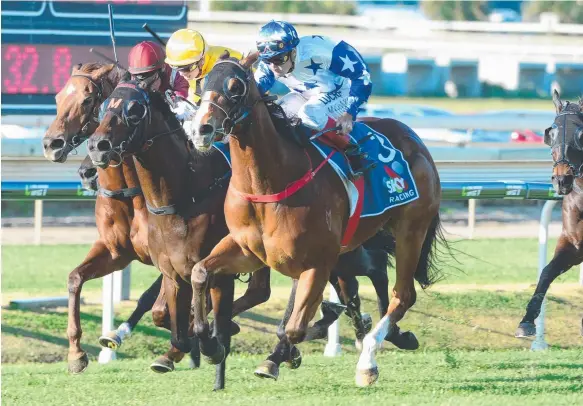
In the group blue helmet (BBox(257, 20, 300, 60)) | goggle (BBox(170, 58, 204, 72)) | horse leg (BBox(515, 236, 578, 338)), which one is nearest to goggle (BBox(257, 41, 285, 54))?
blue helmet (BBox(257, 20, 300, 60))

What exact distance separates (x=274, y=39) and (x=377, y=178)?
1.11 m

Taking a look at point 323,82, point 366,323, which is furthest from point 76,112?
point 366,323

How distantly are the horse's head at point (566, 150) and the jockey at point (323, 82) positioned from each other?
1.41m

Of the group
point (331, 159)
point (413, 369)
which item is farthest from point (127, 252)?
point (413, 369)

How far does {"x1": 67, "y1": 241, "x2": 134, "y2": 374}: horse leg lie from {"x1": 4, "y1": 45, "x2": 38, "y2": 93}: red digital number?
4209 mm

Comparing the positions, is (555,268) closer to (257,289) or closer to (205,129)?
(257,289)

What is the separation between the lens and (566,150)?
7.23 metres

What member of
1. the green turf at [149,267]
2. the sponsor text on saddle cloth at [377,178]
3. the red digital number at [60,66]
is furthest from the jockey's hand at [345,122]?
the red digital number at [60,66]

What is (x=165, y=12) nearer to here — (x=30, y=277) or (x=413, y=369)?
(x=30, y=277)

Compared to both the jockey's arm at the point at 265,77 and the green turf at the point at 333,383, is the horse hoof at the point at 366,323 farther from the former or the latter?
the jockey's arm at the point at 265,77

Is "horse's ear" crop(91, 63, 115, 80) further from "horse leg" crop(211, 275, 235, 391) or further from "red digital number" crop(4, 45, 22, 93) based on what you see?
"red digital number" crop(4, 45, 22, 93)

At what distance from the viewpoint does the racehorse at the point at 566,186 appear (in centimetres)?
→ 721

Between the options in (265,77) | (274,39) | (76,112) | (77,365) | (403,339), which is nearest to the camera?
(274,39)

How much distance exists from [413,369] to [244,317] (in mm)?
2184
